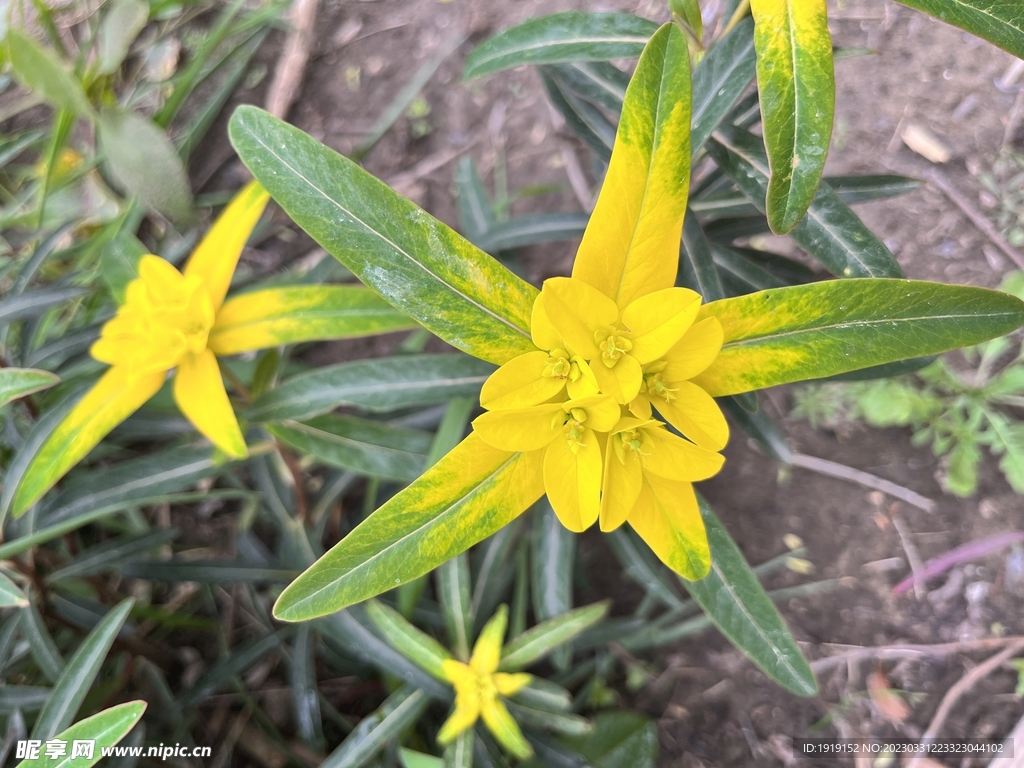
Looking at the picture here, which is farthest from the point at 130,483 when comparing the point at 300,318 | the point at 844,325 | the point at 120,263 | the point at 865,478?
the point at 865,478

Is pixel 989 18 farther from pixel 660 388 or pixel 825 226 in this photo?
pixel 660 388

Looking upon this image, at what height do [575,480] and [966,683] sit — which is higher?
[575,480]

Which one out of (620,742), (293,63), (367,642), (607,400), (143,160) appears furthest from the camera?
(293,63)

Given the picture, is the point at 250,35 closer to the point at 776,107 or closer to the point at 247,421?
the point at 247,421

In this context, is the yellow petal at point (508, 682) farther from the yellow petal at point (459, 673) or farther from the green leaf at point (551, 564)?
the green leaf at point (551, 564)

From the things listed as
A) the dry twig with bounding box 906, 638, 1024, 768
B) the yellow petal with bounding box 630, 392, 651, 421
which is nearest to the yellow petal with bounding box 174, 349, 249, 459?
the yellow petal with bounding box 630, 392, 651, 421

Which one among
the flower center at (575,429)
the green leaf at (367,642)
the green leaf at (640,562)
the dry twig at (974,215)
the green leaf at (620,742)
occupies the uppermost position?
the flower center at (575,429)

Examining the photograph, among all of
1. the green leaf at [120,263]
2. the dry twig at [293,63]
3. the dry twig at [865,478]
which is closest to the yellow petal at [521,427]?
the green leaf at [120,263]
